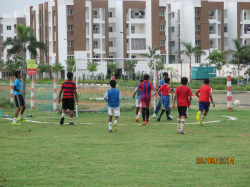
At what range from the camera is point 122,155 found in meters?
8.06

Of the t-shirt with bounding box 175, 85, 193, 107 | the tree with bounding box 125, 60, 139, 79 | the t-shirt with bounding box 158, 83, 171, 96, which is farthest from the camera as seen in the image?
the tree with bounding box 125, 60, 139, 79

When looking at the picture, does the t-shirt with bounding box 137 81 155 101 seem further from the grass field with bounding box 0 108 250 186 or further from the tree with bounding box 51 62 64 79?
the tree with bounding box 51 62 64 79

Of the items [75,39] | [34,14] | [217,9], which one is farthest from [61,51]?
[217,9]

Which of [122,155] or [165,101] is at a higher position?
[165,101]

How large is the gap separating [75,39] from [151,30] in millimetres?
15343

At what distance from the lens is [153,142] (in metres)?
9.83

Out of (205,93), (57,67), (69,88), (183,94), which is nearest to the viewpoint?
(183,94)

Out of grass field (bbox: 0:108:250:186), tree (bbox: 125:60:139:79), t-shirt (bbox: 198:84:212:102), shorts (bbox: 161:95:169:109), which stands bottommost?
grass field (bbox: 0:108:250:186)

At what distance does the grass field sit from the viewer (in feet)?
20.0

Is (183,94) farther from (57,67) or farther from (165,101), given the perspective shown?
(57,67)

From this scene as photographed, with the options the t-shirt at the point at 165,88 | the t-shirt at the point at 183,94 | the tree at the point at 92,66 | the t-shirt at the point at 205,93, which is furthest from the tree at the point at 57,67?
the t-shirt at the point at 183,94

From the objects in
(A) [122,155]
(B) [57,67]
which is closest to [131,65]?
(A) [122,155]

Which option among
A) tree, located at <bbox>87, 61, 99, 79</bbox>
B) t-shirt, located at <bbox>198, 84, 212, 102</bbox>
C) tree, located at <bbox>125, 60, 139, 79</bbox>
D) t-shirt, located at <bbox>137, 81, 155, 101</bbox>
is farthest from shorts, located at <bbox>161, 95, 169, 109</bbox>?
tree, located at <bbox>87, 61, 99, 79</bbox>

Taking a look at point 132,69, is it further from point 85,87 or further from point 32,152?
point 32,152
